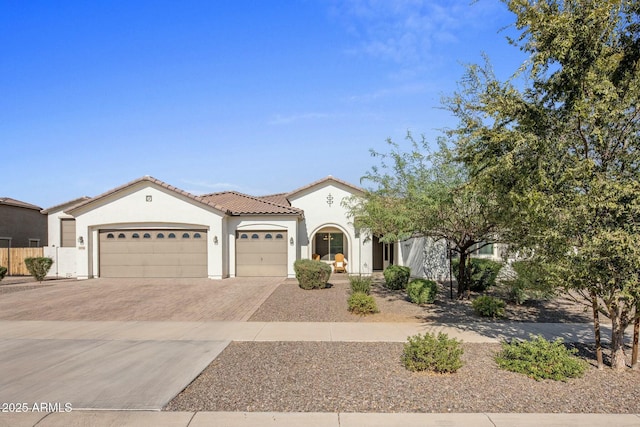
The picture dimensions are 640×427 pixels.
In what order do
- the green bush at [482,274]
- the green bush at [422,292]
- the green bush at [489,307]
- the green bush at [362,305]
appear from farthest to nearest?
the green bush at [482,274] → the green bush at [422,292] → the green bush at [362,305] → the green bush at [489,307]

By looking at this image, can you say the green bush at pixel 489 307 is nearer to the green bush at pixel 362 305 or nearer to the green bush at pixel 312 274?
the green bush at pixel 362 305

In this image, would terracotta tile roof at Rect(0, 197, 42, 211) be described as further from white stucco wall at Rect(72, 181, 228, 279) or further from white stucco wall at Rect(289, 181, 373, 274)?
white stucco wall at Rect(289, 181, 373, 274)

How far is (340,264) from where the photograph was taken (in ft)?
76.6

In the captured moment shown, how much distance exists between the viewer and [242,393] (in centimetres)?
559

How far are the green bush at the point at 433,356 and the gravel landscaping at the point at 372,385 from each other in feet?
0.48

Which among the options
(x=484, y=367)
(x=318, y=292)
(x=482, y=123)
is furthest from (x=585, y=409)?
(x=318, y=292)

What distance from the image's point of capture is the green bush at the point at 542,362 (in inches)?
245

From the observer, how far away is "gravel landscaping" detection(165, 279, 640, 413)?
5195 mm

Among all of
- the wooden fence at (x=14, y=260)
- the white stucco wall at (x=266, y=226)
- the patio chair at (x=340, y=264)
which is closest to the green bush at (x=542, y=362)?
the white stucco wall at (x=266, y=226)

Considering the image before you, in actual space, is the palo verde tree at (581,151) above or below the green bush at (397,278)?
above

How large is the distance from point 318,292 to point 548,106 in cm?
1097

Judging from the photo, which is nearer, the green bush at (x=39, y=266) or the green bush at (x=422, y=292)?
the green bush at (x=422, y=292)

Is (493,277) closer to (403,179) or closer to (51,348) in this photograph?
(403,179)

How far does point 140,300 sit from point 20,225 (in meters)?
18.1
